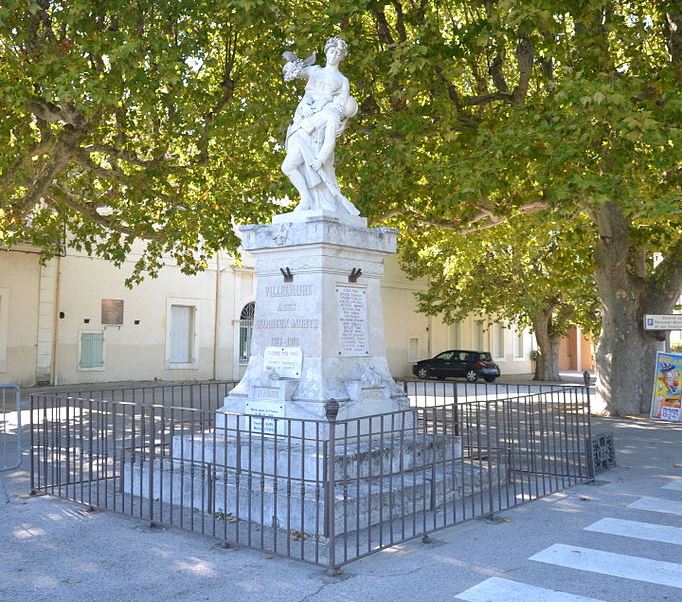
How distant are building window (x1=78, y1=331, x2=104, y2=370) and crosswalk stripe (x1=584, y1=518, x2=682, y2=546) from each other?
2022cm

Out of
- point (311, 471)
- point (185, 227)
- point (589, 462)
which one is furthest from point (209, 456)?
point (185, 227)

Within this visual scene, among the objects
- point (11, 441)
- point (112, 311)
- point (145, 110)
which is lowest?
point (11, 441)

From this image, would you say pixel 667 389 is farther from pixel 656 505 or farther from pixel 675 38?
pixel 656 505

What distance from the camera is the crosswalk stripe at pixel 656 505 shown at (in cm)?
759

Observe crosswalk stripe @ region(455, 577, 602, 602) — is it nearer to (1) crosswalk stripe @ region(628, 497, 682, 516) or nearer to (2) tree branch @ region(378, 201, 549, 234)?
(1) crosswalk stripe @ region(628, 497, 682, 516)

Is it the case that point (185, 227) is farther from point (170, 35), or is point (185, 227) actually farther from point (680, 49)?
point (680, 49)

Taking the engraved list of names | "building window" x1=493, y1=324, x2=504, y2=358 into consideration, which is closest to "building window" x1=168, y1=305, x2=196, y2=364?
"building window" x1=493, y1=324, x2=504, y2=358

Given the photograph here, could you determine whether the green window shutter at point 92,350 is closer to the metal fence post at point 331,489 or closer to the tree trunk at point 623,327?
the tree trunk at point 623,327

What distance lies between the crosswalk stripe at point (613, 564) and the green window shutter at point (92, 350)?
20.7m

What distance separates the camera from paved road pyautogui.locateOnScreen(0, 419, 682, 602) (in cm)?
509

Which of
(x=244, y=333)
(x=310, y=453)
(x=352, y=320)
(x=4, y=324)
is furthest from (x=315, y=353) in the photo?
(x=244, y=333)

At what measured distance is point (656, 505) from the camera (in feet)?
25.6

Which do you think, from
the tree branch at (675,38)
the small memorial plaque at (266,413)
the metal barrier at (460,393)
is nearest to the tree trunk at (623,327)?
the metal barrier at (460,393)

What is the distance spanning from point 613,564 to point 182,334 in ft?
75.4
